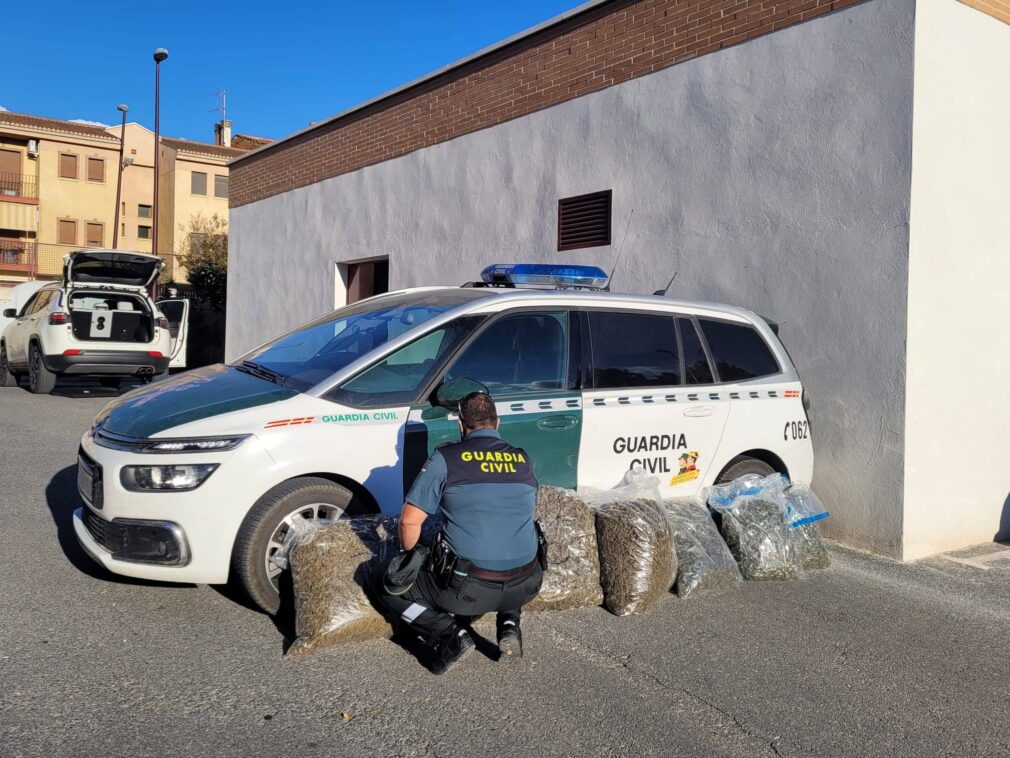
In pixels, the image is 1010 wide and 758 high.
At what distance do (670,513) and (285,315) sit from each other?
1022cm

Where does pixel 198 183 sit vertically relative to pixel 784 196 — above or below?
above

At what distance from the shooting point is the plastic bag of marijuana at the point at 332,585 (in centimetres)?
416

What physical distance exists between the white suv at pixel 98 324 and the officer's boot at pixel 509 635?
36.8 feet

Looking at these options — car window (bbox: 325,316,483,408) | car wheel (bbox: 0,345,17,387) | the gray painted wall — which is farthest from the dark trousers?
car wheel (bbox: 0,345,17,387)

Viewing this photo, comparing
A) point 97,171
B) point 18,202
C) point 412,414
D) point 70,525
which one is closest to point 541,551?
point 412,414

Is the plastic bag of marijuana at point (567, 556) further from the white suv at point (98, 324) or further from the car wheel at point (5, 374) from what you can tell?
the car wheel at point (5, 374)

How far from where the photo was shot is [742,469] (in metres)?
6.19

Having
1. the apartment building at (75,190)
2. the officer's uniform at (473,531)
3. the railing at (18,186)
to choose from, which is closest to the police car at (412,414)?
the officer's uniform at (473,531)

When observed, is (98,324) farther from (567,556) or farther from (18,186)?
(18,186)

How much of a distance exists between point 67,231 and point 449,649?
4563 centimetres

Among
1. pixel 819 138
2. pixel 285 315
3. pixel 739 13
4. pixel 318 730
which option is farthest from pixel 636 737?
pixel 285 315

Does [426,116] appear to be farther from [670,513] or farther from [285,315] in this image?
[670,513]

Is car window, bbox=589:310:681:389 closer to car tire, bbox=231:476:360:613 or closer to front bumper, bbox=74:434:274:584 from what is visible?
car tire, bbox=231:476:360:613

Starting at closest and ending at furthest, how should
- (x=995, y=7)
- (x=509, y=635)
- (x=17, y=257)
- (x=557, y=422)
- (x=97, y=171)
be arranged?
(x=509, y=635) → (x=557, y=422) → (x=995, y=7) → (x=17, y=257) → (x=97, y=171)
